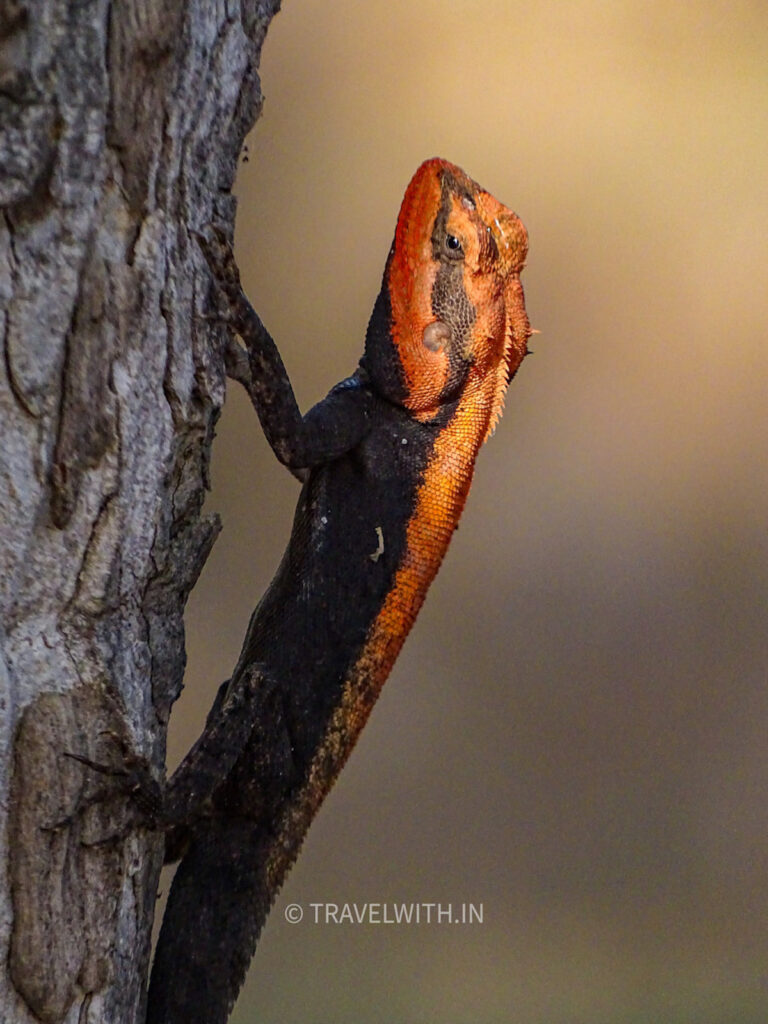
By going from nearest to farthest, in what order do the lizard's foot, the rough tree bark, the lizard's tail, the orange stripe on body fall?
the rough tree bark < the lizard's foot < the lizard's tail < the orange stripe on body

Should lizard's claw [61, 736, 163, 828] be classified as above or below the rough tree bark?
below

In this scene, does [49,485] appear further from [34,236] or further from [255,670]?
[255,670]

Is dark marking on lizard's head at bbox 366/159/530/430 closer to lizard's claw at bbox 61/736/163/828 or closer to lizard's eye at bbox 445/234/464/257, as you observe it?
lizard's eye at bbox 445/234/464/257

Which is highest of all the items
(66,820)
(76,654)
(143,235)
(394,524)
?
(143,235)

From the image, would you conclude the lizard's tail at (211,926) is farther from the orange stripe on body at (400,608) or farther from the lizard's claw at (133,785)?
the lizard's claw at (133,785)

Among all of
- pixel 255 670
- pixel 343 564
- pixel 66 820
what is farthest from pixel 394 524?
pixel 66 820

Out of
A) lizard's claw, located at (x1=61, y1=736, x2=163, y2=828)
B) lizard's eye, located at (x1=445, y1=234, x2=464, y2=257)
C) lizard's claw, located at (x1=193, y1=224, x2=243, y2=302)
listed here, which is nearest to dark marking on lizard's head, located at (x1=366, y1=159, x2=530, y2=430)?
lizard's eye, located at (x1=445, y1=234, x2=464, y2=257)
